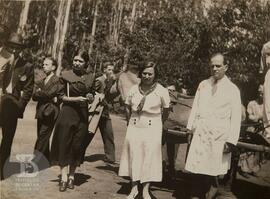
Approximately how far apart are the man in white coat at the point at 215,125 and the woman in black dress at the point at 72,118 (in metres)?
1.37

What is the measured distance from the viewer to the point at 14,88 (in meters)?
6.15

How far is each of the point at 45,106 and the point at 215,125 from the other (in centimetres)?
247

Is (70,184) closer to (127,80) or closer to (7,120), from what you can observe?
(7,120)

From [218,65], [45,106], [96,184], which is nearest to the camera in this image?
[218,65]

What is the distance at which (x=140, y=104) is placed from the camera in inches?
236

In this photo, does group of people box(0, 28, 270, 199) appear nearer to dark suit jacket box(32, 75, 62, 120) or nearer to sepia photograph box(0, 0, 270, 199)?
sepia photograph box(0, 0, 270, 199)

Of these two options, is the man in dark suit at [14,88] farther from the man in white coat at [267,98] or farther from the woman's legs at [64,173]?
the man in white coat at [267,98]

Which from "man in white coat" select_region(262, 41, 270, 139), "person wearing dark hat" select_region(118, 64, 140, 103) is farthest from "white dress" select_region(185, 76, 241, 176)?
"person wearing dark hat" select_region(118, 64, 140, 103)

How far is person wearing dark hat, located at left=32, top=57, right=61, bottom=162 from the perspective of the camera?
693cm

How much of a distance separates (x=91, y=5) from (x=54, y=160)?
40.4 m

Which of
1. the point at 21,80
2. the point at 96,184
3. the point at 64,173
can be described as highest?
the point at 21,80

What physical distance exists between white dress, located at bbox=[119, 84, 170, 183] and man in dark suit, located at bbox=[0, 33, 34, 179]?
4.30 feet

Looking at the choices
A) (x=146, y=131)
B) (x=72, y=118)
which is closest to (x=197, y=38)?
(x=72, y=118)

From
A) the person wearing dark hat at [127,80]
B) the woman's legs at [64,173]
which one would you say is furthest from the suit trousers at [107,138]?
the woman's legs at [64,173]
